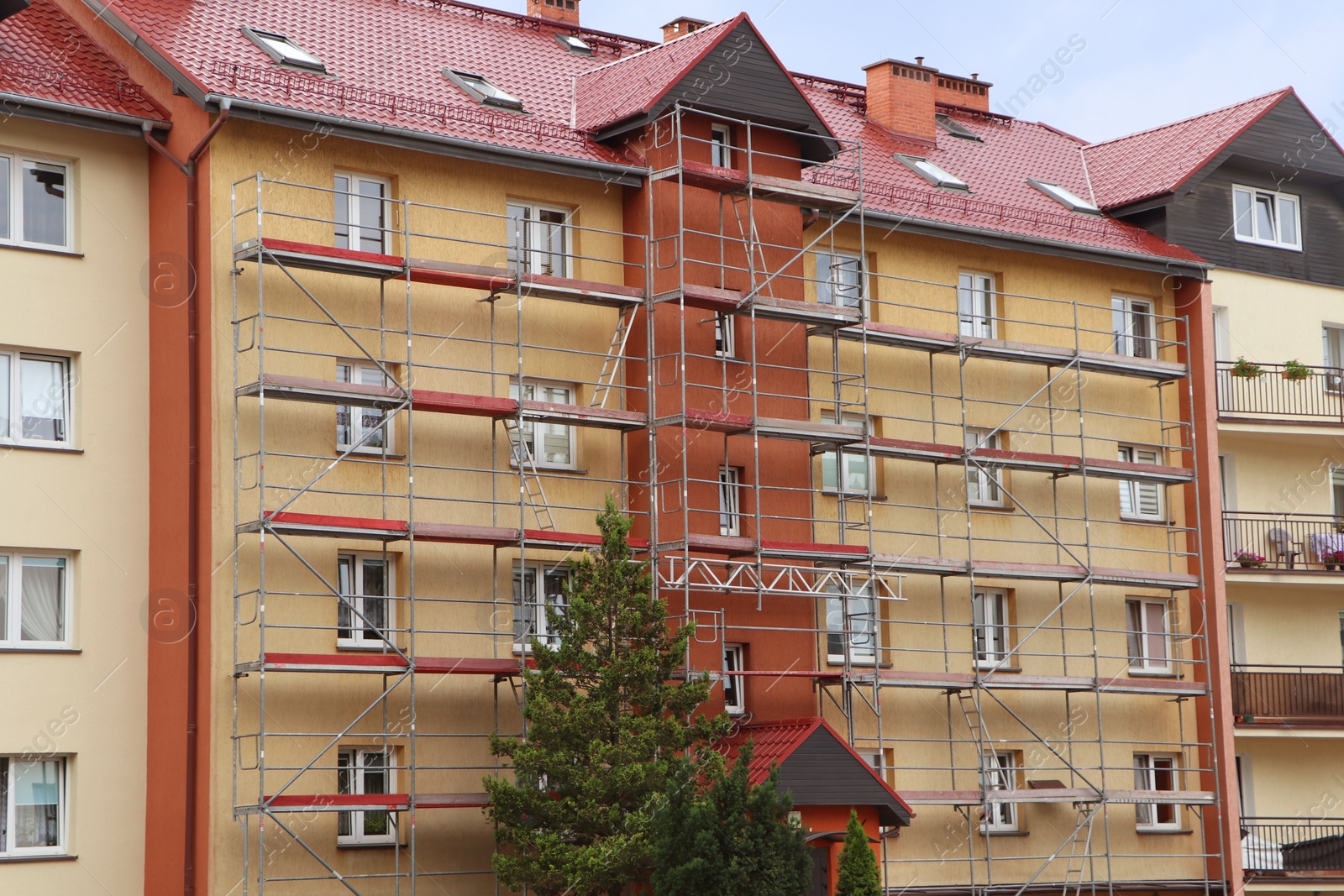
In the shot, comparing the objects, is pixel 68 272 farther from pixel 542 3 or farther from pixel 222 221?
pixel 542 3

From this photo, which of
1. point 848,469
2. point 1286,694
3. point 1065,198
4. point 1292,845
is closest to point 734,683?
point 848,469

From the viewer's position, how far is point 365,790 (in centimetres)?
2264

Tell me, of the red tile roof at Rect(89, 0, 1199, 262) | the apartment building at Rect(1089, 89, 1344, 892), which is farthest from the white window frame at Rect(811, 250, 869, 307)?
the apartment building at Rect(1089, 89, 1344, 892)

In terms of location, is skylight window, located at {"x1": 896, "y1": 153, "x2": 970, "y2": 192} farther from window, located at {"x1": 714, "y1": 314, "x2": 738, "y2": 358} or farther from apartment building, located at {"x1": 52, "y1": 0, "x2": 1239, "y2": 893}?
window, located at {"x1": 714, "y1": 314, "x2": 738, "y2": 358}

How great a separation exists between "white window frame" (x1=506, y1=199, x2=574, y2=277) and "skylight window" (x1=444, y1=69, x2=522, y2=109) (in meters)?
1.57

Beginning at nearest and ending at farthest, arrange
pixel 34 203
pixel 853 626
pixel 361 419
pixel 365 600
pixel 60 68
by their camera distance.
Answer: pixel 34 203
pixel 365 600
pixel 60 68
pixel 361 419
pixel 853 626

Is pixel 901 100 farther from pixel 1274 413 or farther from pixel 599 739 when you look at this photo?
pixel 599 739

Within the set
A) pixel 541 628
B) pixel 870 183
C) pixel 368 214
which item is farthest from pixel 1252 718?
pixel 368 214

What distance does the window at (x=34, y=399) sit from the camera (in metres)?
22.1

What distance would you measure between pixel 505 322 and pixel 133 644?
6249 mm

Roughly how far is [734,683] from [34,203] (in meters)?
11.0

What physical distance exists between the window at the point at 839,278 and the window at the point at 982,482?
283 centimetres

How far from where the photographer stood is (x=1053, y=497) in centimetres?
2947

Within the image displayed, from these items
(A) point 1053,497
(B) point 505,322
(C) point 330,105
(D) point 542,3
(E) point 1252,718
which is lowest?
(E) point 1252,718
